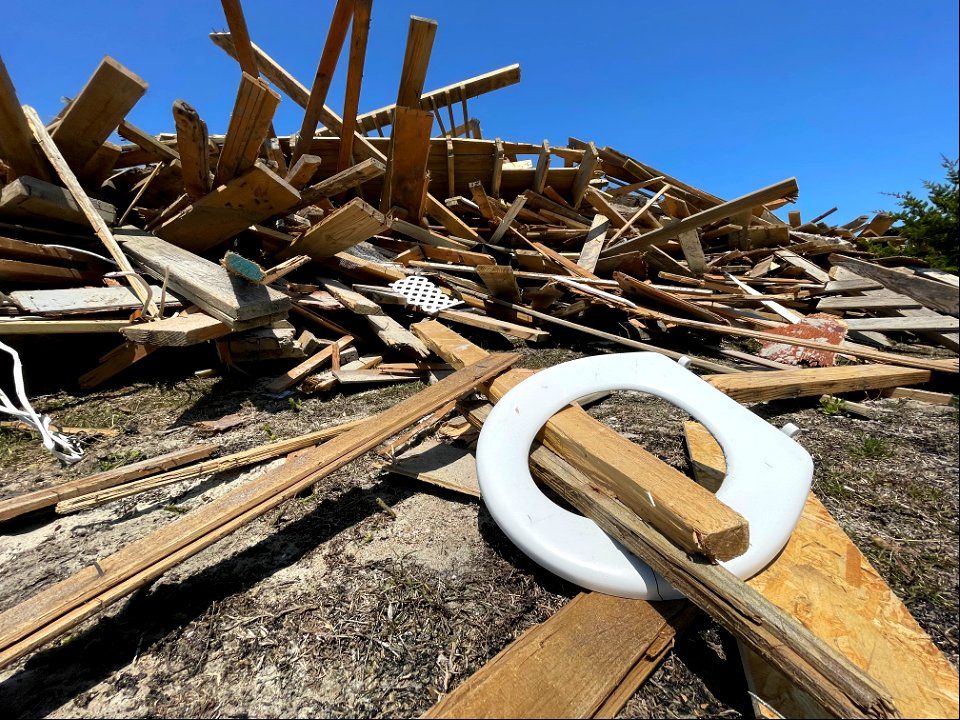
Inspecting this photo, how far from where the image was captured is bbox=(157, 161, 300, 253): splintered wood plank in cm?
361

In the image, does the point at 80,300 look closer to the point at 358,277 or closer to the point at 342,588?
the point at 358,277

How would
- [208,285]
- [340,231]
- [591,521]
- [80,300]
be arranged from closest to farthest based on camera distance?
[591,521] → [208,285] → [80,300] → [340,231]

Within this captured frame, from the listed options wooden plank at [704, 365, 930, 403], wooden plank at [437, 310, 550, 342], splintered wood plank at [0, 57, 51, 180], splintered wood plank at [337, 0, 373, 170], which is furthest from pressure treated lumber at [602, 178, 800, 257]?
splintered wood plank at [0, 57, 51, 180]

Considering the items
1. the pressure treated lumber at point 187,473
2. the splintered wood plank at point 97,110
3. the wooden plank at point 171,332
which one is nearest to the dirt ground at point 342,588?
the pressure treated lumber at point 187,473

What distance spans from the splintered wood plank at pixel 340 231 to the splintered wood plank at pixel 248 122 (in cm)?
72

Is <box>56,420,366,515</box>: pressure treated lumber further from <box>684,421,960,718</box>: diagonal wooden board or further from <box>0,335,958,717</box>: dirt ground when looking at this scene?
<box>684,421,960,718</box>: diagonal wooden board

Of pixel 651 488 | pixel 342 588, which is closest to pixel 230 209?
pixel 342 588

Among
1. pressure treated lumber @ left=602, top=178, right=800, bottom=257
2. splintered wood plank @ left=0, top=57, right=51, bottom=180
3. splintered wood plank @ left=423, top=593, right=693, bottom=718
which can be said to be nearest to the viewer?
splintered wood plank @ left=423, top=593, right=693, bottom=718

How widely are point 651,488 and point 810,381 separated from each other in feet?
8.59

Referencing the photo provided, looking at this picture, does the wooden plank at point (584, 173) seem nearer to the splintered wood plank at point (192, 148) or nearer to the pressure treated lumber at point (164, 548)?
the splintered wood plank at point (192, 148)

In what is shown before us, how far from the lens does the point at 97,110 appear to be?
3.55 m

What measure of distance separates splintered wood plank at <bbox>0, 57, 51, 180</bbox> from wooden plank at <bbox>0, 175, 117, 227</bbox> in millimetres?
104

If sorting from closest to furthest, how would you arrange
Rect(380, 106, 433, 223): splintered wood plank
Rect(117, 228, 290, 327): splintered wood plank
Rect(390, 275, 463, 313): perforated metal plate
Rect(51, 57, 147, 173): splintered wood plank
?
1. Rect(117, 228, 290, 327): splintered wood plank
2. Rect(51, 57, 147, 173): splintered wood plank
3. Rect(390, 275, 463, 313): perforated metal plate
4. Rect(380, 106, 433, 223): splintered wood plank

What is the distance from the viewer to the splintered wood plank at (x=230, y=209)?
361 cm
